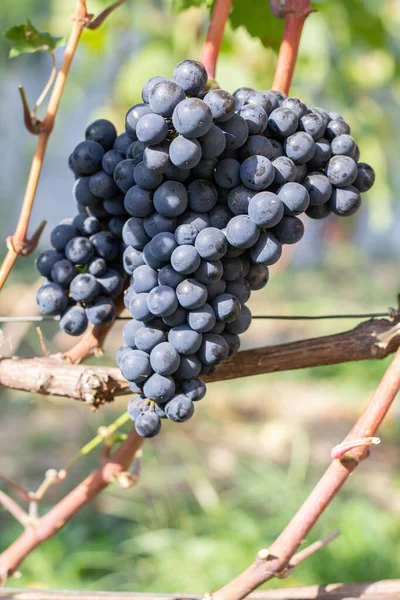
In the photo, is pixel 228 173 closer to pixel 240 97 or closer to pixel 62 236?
pixel 240 97

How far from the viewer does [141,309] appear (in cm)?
62

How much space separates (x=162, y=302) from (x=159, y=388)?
8 centimetres

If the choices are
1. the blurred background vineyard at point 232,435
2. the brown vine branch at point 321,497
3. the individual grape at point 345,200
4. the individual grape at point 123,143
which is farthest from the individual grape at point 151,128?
the blurred background vineyard at point 232,435

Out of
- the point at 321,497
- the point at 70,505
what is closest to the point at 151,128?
the point at 321,497

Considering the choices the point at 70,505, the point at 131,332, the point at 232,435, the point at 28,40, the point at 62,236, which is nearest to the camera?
the point at 131,332

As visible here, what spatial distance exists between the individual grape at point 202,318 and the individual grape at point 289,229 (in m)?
0.10

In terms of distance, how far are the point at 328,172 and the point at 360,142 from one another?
1.28 m

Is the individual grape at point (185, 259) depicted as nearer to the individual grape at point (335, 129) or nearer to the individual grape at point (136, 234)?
the individual grape at point (136, 234)

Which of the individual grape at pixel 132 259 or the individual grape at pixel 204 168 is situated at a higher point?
the individual grape at pixel 204 168

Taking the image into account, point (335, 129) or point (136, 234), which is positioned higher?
point (335, 129)

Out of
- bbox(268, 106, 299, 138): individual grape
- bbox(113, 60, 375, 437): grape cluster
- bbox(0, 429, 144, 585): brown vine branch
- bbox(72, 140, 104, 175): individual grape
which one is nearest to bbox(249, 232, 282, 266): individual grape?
bbox(113, 60, 375, 437): grape cluster

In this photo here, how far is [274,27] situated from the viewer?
971mm

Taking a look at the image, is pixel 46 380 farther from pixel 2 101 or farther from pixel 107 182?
pixel 2 101

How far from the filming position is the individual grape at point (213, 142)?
57 cm
